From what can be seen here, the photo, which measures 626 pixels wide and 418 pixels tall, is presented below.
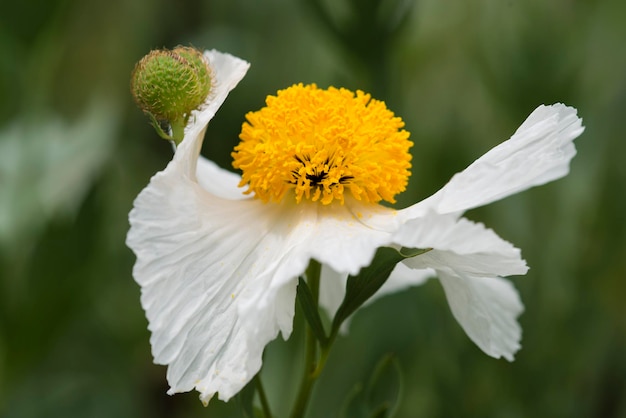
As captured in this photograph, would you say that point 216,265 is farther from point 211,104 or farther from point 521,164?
point 521,164

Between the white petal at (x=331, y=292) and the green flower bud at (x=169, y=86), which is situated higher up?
the green flower bud at (x=169, y=86)

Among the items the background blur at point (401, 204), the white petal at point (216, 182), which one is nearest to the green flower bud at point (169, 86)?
the white petal at point (216, 182)

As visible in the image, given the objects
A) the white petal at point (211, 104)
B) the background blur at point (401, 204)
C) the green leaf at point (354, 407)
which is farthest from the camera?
the background blur at point (401, 204)

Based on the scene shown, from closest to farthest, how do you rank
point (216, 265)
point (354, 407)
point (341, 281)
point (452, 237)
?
point (452, 237) → point (216, 265) → point (354, 407) → point (341, 281)

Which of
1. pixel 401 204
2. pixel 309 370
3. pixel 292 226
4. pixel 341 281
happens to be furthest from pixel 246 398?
pixel 401 204

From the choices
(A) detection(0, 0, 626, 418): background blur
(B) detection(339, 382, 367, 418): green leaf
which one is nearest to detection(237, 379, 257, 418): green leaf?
(B) detection(339, 382, 367, 418): green leaf

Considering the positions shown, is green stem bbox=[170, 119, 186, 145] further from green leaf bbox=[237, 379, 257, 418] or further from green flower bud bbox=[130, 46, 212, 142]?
green leaf bbox=[237, 379, 257, 418]

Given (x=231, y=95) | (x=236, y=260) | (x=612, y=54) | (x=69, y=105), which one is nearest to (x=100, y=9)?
(x=69, y=105)

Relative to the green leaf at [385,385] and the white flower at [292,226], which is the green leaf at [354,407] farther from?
the white flower at [292,226]
